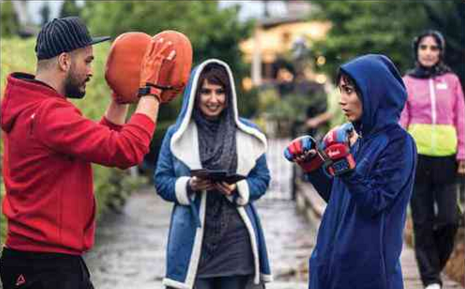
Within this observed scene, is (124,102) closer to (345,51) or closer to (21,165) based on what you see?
(21,165)

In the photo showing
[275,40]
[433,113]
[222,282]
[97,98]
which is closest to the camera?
[222,282]

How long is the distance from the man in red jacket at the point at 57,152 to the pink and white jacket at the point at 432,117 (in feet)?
12.3

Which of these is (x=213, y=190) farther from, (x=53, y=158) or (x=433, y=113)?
(x=433, y=113)

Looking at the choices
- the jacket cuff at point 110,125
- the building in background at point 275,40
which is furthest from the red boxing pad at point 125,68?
the building in background at point 275,40

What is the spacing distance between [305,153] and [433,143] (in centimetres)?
329

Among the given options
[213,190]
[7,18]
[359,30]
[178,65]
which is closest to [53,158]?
[178,65]

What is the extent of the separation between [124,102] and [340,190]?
3.34 ft

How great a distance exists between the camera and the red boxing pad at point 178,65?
4210 mm

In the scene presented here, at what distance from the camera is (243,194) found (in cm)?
576

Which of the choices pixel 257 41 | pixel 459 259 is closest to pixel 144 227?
pixel 459 259

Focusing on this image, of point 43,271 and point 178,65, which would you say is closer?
point 43,271

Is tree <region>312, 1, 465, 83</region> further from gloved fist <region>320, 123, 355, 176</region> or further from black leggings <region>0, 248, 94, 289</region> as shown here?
black leggings <region>0, 248, 94, 289</region>

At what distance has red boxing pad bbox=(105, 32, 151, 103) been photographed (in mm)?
4395

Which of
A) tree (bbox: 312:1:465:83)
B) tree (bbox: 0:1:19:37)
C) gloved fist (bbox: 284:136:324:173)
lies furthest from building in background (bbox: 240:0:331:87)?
gloved fist (bbox: 284:136:324:173)
